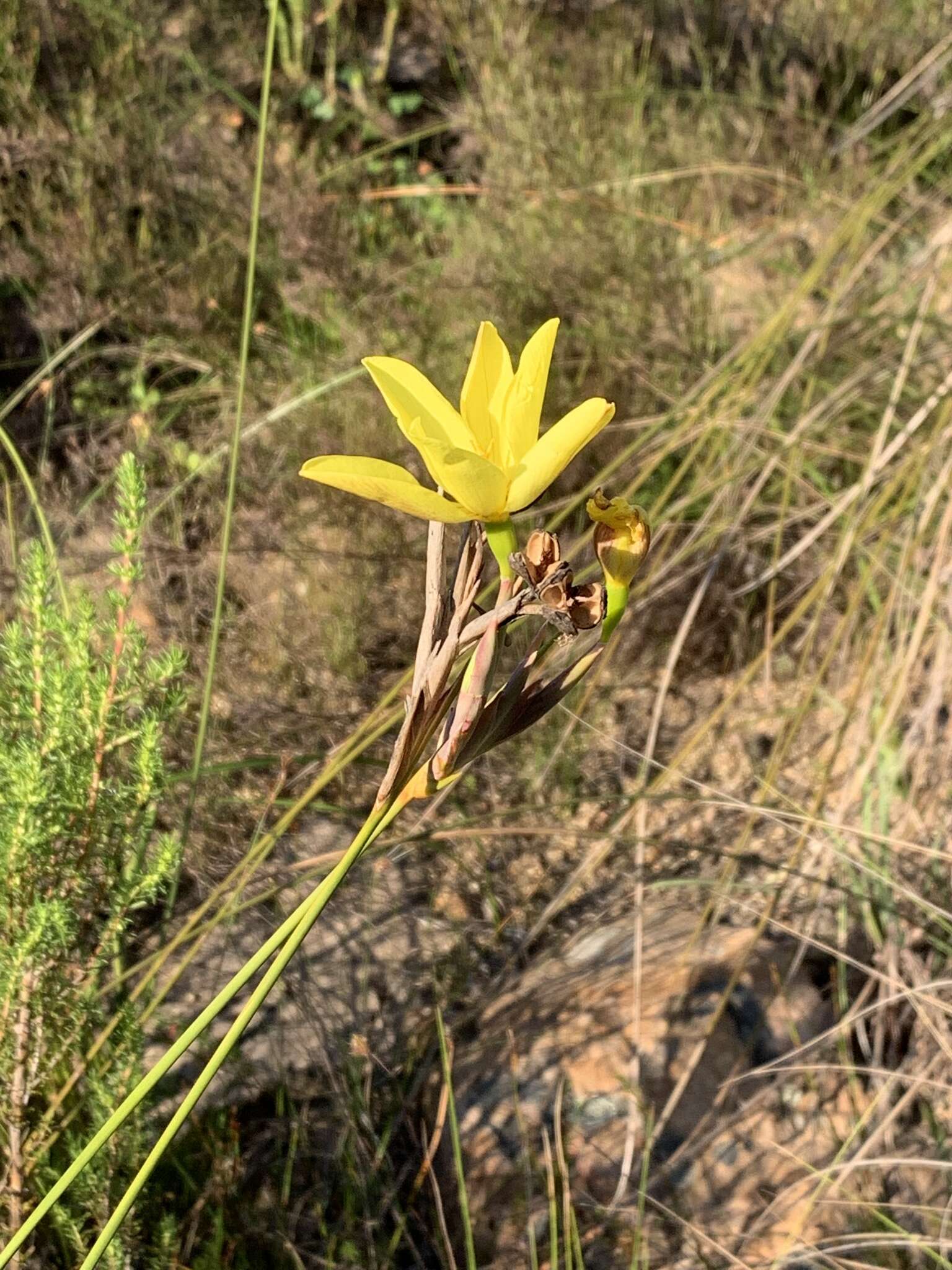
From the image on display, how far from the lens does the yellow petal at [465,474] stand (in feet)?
1.84

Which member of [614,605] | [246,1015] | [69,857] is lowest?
[69,857]

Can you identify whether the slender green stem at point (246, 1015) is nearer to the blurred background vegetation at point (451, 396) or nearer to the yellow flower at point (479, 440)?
the yellow flower at point (479, 440)

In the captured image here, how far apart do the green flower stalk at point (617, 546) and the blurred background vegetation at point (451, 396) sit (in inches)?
18.4

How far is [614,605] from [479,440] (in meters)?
0.14

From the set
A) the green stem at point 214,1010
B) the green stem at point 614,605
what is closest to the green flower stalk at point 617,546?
the green stem at point 614,605

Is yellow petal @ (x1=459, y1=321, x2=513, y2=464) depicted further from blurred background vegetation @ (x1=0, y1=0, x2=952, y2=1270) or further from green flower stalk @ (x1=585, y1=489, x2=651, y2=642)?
blurred background vegetation @ (x1=0, y1=0, x2=952, y2=1270)

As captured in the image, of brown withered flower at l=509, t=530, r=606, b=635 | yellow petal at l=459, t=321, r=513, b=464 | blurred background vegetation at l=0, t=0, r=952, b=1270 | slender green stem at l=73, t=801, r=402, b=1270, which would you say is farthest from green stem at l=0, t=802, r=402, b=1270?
blurred background vegetation at l=0, t=0, r=952, b=1270

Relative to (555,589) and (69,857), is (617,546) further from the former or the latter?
(69,857)

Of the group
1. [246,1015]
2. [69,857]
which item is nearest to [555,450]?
[246,1015]

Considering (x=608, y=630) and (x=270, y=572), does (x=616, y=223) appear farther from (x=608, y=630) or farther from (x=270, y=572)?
(x=608, y=630)

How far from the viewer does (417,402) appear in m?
0.64

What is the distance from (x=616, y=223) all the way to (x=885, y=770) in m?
1.28

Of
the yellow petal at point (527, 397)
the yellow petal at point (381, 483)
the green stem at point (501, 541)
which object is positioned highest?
the yellow petal at point (527, 397)

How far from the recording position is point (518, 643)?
73.3 inches
